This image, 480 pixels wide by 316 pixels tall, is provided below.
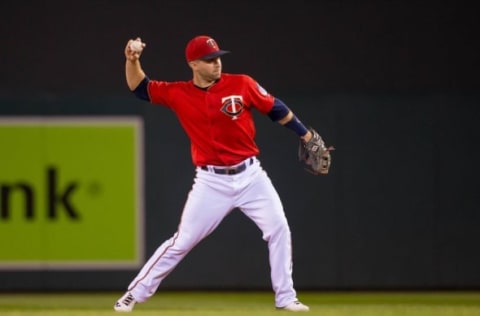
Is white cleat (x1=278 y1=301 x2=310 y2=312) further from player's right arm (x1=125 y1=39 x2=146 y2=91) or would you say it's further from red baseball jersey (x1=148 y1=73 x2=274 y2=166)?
player's right arm (x1=125 y1=39 x2=146 y2=91)

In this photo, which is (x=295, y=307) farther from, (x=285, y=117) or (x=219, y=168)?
(x=285, y=117)

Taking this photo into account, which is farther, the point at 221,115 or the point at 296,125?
the point at 296,125

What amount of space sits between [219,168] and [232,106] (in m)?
0.35

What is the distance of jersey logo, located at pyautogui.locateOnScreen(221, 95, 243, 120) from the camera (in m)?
6.74

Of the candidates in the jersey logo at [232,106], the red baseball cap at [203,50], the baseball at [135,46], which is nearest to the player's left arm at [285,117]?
the jersey logo at [232,106]

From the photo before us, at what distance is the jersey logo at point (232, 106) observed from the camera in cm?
674

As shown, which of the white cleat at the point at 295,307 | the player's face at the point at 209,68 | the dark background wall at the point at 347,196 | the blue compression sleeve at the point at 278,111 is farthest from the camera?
the dark background wall at the point at 347,196

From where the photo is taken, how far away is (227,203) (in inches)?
269

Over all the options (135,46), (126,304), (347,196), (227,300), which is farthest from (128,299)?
Answer: (347,196)

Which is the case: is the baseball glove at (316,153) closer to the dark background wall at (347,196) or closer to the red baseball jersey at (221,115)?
the red baseball jersey at (221,115)

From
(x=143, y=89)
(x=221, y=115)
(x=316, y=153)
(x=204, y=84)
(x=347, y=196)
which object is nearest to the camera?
(x=221, y=115)

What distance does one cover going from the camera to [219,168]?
6.82 meters

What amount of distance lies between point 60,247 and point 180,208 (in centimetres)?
97

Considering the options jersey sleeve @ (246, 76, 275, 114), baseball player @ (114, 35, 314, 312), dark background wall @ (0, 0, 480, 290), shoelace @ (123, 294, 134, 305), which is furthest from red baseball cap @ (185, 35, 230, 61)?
dark background wall @ (0, 0, 480, 290)
